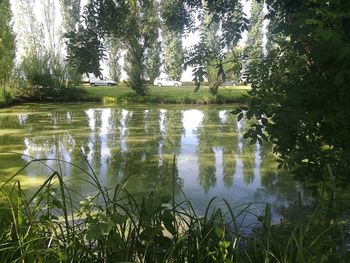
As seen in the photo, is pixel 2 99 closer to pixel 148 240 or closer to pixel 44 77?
pixel 44 77

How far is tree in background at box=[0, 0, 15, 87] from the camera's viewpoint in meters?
15.0

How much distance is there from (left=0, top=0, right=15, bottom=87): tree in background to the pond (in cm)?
582

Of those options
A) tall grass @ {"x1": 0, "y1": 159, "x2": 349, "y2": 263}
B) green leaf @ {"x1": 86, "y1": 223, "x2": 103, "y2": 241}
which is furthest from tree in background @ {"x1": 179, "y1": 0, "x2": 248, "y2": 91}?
green leaf @ {"x1": 86, "y1": 223, "x2": 103, "y2": 241}

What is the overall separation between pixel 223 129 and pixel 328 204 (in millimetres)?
7498

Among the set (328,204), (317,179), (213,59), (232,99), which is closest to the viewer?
(328,204)

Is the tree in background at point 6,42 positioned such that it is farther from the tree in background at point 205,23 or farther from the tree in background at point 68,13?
the tree in background at point 205,23

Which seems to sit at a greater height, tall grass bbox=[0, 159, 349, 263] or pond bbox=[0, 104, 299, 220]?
tall grass bbox=[0, 159, 349, 263]

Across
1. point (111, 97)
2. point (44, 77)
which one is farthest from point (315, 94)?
point (44, 77)

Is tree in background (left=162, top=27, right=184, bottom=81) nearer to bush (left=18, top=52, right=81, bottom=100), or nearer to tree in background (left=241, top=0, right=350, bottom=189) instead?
bush (left=18, top=52, right=81, bottom=100)

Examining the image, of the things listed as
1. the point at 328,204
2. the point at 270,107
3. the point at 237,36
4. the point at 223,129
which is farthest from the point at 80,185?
the point at 223,129

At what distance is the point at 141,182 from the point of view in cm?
429

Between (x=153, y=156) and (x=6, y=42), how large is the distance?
12234 millimetres

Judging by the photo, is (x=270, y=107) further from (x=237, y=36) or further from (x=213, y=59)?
(x=237, y=36)

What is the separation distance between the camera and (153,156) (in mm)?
5766
